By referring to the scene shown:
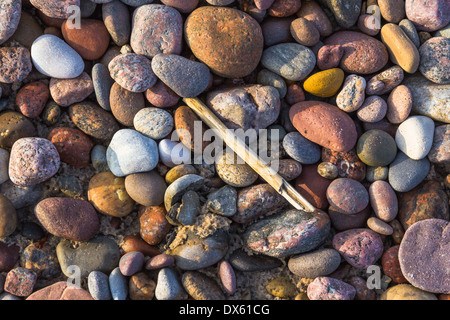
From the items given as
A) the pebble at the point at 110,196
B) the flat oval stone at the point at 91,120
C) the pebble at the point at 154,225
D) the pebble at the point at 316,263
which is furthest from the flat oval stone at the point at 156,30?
the pebble at the point at 316,263

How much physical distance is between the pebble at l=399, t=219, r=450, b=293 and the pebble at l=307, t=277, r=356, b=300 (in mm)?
487

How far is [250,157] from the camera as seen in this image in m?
3.19

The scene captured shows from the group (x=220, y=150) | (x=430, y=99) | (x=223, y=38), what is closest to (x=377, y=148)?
(x=430, y=99)

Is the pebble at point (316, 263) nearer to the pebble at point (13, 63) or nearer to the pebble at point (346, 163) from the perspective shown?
the pebble at point (346, 163)

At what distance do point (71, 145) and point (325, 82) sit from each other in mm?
2209

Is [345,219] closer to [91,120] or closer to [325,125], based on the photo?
[325,125]

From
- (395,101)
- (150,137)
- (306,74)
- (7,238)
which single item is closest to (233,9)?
(306,74)

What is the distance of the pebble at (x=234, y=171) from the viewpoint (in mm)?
3186

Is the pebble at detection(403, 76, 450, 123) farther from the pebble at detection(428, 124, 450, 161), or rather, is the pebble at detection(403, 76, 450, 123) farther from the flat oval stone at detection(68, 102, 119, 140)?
the flat oval stone at detection(68, 102, 119, 140)

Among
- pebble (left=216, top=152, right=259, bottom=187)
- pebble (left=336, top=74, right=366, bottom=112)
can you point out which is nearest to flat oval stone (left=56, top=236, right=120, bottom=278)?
pebble (left=216, top=152, right=259, bottom=187)

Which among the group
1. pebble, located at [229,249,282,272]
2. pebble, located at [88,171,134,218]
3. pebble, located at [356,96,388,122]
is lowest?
pebble, located at [229,249,282,272]

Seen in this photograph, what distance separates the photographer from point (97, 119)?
10.4 feet

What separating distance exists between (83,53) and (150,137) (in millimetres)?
918

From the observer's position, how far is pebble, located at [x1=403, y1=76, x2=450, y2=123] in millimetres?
3250
